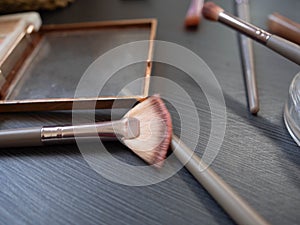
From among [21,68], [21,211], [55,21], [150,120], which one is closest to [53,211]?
[21,211]

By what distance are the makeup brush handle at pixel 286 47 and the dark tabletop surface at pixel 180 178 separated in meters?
0.08

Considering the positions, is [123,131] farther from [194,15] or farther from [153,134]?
[194,15]

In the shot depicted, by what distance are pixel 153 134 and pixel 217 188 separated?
0.09 m

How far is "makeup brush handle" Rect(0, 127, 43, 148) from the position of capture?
0.37 m

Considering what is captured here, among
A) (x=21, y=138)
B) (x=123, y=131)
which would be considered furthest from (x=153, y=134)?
(x=21, y=138)

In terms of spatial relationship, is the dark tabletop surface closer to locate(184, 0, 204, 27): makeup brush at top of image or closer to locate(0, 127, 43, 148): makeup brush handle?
locate(0, 127, 43, 148): makeup brush handle

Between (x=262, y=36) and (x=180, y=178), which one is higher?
(x=262, y=36)

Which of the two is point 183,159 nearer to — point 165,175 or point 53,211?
point 165,175

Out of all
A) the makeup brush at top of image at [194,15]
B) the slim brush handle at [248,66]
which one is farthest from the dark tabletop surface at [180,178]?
the makeup brush at top of image at [194,15]

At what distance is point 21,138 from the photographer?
1.21 feet

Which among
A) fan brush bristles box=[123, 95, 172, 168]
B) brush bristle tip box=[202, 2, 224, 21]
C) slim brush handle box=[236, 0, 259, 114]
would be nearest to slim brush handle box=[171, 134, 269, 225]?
fan brush bristles box=[123, 95, 172, 168]

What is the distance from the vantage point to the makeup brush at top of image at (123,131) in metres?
0.35

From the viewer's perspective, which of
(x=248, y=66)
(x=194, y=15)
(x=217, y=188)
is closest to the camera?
(x=217, y=188)

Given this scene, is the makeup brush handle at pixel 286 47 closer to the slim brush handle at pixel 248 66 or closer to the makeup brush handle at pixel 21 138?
the slim brush handle at pixel 248 66
